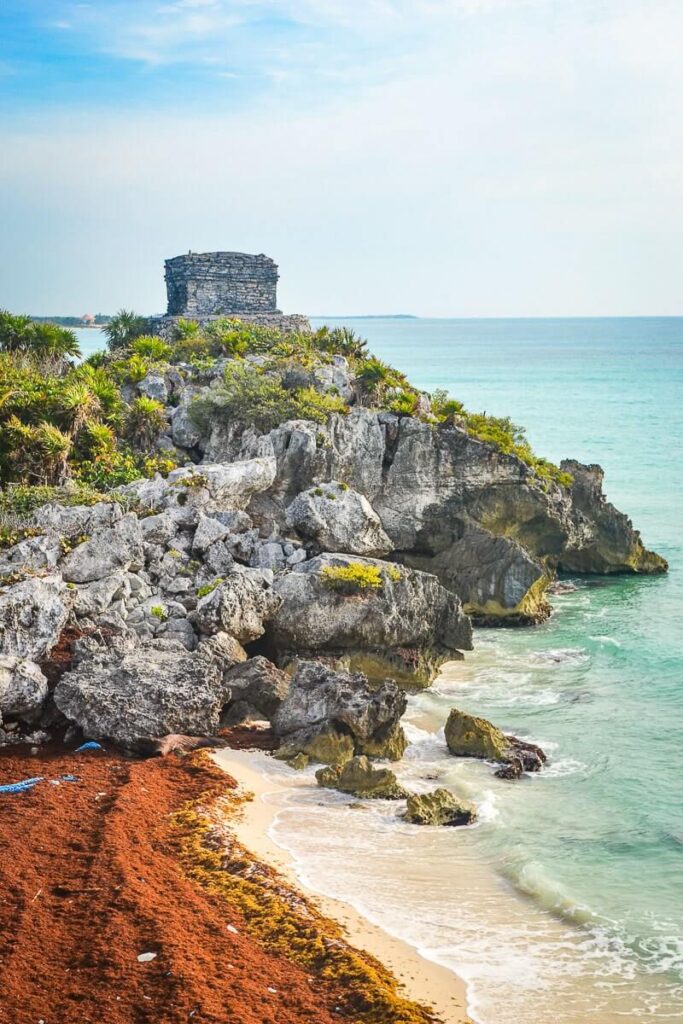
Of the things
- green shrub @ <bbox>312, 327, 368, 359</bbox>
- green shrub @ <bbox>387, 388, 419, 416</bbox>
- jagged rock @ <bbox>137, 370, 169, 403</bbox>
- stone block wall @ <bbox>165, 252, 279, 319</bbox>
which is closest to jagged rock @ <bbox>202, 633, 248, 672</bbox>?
green shrub @ <bbox>387, 388, 419, 416</bbox>

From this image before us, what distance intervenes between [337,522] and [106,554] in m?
5.16

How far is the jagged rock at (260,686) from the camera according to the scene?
52.4 feet

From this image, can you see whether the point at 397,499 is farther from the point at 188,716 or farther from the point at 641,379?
the point at 641,379

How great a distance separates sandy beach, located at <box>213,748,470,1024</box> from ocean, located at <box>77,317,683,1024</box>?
16 cm

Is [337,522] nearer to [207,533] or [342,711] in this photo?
[207,533]

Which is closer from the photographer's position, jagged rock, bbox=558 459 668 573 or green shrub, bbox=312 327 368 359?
jagged rock, bbox=558 459 668 573

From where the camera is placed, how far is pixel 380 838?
40.6ft

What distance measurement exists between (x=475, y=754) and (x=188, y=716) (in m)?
4.31

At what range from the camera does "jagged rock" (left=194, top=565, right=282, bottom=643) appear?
56.4ft

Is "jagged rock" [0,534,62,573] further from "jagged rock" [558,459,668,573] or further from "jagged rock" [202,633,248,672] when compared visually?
"jagged rock" [558,459,668,573]

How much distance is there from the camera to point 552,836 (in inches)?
504

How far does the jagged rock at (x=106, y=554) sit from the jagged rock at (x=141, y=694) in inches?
131

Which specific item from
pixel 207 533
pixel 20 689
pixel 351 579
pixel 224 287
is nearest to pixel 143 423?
pixel 207 533

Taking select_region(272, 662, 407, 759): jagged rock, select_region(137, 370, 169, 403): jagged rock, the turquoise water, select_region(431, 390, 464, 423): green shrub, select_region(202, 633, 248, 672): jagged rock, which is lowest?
the turquoise water
